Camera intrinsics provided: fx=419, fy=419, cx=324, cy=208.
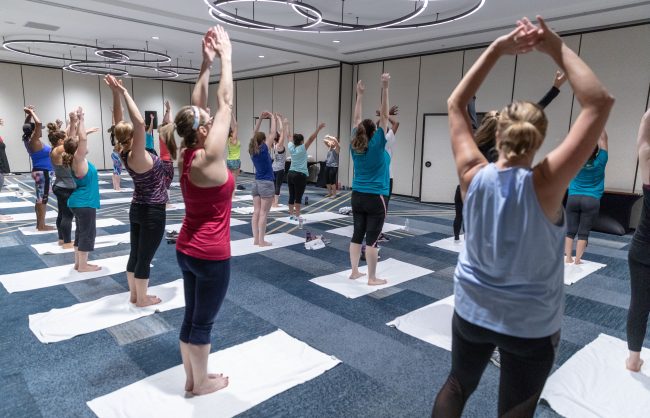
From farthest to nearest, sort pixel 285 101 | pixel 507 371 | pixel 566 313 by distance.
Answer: pixel 285 101
pixel 566 313
pixel 507 371

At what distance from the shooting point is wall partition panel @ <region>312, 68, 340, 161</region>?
11617 mm

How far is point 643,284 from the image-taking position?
234 centimetres

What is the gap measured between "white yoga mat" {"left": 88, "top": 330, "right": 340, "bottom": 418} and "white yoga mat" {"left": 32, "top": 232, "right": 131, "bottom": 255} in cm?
335

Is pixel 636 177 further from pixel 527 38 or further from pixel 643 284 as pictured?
pixel 527 38

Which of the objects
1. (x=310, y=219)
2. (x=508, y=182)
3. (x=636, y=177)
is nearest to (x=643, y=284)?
(x=508, y=182)

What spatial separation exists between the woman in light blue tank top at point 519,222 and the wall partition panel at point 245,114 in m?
13.6

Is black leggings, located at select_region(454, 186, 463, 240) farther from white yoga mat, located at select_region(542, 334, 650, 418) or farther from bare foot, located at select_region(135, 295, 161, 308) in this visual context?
bare foot, located at select_region(135, 295, 161, 308)

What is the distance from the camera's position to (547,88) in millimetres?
7797

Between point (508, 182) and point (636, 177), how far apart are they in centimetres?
747

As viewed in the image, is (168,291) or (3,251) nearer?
(168,291)

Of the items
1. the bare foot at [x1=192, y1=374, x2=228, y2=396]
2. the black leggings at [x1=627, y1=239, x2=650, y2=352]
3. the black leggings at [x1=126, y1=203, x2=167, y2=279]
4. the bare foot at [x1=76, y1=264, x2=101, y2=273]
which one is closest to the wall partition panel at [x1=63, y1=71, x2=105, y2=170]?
the bare foot at [x1=76, y1=264, x2=101, y2=273]

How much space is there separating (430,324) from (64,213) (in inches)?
168

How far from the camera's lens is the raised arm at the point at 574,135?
44.4 inches

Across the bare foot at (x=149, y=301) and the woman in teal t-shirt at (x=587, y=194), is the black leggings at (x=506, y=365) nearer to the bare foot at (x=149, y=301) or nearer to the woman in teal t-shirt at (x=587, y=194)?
the bare foot at (x=149, y=301)
